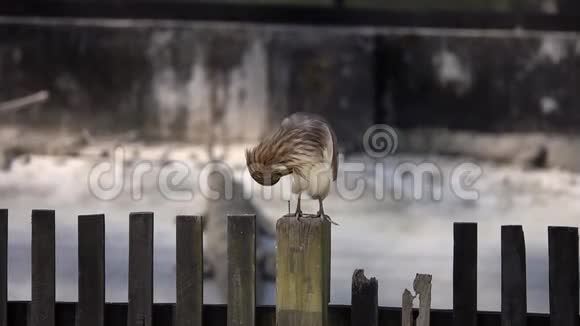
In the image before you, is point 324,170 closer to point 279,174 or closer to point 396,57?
point 279,174

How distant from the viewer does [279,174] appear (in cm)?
209

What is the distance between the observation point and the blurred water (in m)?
4.04

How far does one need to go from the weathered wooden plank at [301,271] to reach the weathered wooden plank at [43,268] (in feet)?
1.91

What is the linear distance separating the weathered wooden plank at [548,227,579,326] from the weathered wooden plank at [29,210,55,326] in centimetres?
122

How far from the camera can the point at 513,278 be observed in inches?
80.4

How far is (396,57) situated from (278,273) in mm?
4515

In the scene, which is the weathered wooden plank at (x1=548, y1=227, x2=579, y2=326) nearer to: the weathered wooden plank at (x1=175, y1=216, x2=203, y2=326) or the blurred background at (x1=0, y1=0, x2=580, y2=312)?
the weathered wooden plank at (x1=175, y1=216, x2=203, y2=326)

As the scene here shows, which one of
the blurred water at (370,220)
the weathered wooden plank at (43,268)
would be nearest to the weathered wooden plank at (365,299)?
Result: the weathered wooden plank at (43,268)

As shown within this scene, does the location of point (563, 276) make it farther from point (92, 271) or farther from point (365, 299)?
point (92, 271)

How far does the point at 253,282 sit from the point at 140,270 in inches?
11.2

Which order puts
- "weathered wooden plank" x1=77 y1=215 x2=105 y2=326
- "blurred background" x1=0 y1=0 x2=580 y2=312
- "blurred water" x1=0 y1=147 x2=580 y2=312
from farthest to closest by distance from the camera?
"blurred background" x1=0 y1=0 x2=580 y2=312 < "blurred water" x1=0 y1=147 x2=580 y2=312 < "weathered wooden plank" x1=77 y1=215 x2=105 y2=326

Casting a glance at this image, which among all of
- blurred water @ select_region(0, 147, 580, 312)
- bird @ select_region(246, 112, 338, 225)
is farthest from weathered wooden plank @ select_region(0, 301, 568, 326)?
blurred water @ select_region(0, 147, 580, 312)

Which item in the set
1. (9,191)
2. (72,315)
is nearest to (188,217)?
(72,315)

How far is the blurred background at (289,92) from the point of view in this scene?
6047 millimetres
